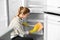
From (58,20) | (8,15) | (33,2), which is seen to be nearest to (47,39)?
(58,20)

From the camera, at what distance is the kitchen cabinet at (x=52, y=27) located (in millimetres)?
2916

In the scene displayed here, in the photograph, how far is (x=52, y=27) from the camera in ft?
9.87

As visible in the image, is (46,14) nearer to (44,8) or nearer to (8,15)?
(44,8)

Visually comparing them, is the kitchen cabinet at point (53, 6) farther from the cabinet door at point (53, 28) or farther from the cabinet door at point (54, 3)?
the cabinet door at point (53, 28)

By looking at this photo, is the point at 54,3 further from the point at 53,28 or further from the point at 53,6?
the point at 53,28

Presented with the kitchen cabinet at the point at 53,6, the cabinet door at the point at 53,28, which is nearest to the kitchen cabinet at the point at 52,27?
the cabinet door at the point at 53,28

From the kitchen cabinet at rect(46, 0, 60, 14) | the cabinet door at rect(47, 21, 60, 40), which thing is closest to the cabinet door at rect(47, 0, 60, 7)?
the kitchen cabinet at rect(46, 0, 60, 14)

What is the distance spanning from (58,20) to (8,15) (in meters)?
1.20

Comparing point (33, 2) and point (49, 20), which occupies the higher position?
point (33, 2)

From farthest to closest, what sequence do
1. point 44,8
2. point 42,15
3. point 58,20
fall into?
point 42,15
point 44,8
point 58,20

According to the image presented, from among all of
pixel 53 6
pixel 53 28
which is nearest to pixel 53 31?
pixel 53 28

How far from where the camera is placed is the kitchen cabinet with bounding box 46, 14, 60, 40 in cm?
292

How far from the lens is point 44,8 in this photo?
3066 mm

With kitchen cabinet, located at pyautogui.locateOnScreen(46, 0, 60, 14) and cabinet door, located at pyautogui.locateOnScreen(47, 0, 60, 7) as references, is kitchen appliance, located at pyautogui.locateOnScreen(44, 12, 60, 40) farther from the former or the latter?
cabinet door, located at pyautogui.locateOnScreen(47, 0, 60, 7)
